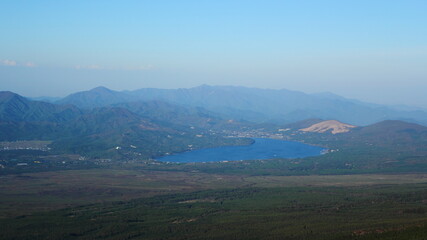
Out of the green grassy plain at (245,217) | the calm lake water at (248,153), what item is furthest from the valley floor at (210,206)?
the calm lake water at (248,153)

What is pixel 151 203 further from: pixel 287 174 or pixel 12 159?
pixel 12 159

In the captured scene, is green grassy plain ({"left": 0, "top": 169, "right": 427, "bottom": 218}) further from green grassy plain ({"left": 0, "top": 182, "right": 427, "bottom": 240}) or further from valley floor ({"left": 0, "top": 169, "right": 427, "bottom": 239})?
green grassy plain ({"left": 0, "top": 182, "right": 427, "bottom": 240})

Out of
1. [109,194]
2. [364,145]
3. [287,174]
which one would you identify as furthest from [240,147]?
[109,194]

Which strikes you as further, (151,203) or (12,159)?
(12,159)

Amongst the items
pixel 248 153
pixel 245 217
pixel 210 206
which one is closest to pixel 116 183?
pixel 210 206

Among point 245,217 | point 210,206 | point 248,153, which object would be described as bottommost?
point 245,217

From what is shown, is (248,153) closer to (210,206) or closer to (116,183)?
(116,183)

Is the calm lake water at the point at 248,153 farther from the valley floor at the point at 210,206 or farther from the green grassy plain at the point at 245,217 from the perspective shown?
the green grassy plain at the point at 245,217

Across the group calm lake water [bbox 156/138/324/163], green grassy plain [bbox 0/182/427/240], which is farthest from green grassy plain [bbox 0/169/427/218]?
calm lake water [bbox 156/138/324/163]
